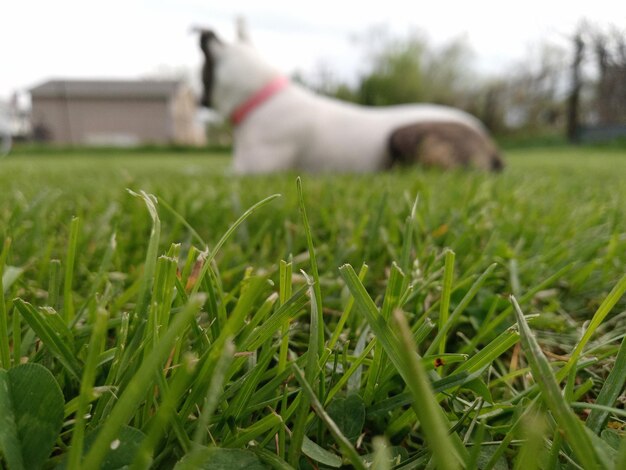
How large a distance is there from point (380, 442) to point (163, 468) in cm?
18

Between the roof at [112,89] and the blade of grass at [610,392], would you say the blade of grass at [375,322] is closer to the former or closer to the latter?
the blade of grass at [610,392]

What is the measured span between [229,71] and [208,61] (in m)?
0.28

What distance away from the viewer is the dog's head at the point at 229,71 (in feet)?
10.7

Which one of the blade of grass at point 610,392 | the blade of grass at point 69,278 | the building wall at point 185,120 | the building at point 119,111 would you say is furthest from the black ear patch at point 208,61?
the building wall at point 185,120

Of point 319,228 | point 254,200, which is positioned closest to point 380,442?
point 319,228

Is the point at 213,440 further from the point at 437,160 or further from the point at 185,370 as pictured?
the point at 437,160

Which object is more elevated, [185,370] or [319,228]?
[185,370]

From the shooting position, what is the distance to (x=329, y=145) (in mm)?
3033

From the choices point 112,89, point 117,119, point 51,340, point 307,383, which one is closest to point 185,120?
point 117,119

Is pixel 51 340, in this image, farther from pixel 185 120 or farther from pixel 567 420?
pixel 185 120

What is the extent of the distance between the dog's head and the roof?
26327 mm

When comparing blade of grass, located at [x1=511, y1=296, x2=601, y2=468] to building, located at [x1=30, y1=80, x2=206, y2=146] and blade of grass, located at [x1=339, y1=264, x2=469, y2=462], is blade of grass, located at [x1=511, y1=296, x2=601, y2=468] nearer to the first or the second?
blade of grass, located at [x1=339, y1=264, x2=469, y2=462]

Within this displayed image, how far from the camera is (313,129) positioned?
10.0ft

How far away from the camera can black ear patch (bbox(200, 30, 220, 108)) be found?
341cm
